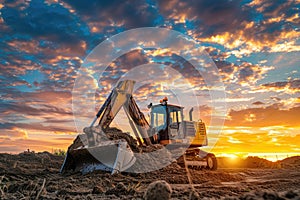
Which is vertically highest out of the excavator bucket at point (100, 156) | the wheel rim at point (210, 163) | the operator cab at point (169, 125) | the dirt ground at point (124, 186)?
the operator cab at point (169, 125)

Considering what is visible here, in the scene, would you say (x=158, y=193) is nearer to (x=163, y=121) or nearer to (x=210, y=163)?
(x=163, y=121)

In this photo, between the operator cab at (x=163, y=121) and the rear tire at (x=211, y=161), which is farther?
the rear tire at (x=211, y=161)

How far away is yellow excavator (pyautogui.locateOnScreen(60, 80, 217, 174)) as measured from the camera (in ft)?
29.5

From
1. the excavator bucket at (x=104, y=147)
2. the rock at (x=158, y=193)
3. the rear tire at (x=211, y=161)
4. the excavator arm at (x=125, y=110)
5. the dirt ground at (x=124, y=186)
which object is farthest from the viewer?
the rear tire at (x=211, y=161)

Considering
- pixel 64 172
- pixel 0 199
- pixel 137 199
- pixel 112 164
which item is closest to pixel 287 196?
pixel 137 199

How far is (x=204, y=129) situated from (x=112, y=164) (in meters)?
6.69

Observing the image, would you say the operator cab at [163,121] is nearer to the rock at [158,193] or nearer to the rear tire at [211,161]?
the rear tire at [211,161]

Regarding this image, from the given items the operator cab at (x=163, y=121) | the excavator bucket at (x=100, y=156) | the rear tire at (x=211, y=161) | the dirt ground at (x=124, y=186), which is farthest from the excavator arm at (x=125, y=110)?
the rear tire at (x=211, y=161)

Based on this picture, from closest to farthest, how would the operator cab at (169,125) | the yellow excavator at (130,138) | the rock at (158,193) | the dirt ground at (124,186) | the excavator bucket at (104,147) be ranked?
1. the rock at (158,193)
2. the dirt ground at (124,186)
3. the excavator bucket at (104,147)
4. the yellow excavator at (130,138)
5. the operator cab at (169,125)

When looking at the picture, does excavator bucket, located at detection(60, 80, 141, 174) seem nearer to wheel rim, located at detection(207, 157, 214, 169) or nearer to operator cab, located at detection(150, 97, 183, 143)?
operator cab, located at detection(150, 97, 183, 143)

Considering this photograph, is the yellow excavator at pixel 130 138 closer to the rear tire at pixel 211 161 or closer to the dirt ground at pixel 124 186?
→ the rear tire at pixel 211 161

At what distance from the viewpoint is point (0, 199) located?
358 cm

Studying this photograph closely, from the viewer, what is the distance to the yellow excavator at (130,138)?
29.5 ft

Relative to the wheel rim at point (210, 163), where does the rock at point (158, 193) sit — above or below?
above
